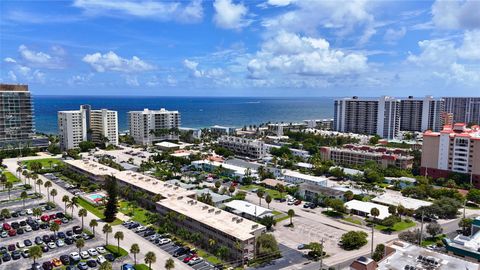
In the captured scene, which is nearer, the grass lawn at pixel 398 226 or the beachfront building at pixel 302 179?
the grass lawn at pixel 398 226

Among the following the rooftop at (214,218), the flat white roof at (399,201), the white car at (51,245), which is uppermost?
the rooftop at (214,218)

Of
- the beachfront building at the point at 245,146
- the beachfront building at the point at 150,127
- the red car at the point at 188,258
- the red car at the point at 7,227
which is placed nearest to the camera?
the red car at the point at 188,258

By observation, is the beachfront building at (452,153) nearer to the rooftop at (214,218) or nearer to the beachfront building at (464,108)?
the rooftop at (214,218)

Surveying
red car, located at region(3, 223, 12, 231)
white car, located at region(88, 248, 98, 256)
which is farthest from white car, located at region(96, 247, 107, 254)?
red car, located at region(3, 223, 12, 231)

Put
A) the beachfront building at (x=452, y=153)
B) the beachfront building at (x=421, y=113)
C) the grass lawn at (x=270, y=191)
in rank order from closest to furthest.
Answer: the grass lawn at (x=270, y=191) < the beachfront building at (x=452, y=153) < the beachfront building at (x=421, y=113)

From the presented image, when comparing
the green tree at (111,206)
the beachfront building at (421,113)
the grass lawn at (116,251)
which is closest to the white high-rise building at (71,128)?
the green tree at (111,206)

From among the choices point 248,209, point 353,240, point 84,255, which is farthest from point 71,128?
point 353,240

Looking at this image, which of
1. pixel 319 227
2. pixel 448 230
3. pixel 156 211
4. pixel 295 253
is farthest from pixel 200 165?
pixel 448 230

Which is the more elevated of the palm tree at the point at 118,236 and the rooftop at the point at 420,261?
the rooftop at the point at 420,261
